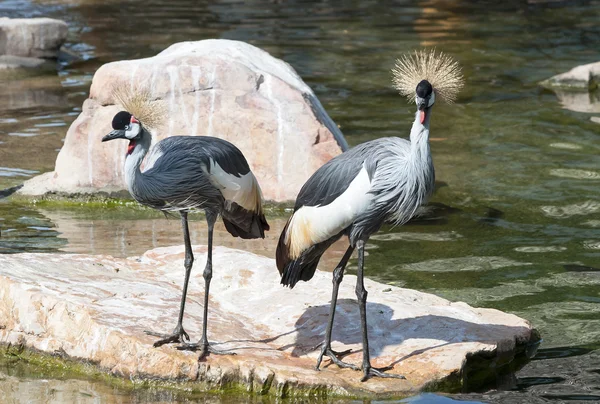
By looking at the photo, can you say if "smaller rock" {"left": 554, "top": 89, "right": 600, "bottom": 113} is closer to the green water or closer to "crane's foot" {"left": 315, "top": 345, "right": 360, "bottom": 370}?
the green water

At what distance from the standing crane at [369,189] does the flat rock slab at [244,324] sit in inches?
10.5

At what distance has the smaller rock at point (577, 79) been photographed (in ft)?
52.5

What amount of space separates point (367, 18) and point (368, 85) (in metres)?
7.59

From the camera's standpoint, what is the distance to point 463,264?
859 cm

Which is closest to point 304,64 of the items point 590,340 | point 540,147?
point 540,147

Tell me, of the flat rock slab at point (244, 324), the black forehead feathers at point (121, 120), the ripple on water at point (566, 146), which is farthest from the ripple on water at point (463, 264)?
the ripple on water at point (566, 146)

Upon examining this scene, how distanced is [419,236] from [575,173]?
2.70 metres

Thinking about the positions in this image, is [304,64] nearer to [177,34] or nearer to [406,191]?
[177,34]

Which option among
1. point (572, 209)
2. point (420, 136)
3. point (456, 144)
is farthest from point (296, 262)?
point (456, 144)

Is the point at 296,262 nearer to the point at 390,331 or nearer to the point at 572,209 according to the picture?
the point at 390,331

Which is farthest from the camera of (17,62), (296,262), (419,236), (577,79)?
(17,62)

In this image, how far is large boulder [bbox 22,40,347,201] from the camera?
1021 cm

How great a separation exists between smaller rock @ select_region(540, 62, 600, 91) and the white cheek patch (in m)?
11.0

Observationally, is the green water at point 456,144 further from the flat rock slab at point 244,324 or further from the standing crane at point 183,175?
the standing crane at point 183,175
